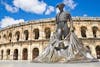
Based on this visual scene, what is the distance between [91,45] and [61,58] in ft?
66.7

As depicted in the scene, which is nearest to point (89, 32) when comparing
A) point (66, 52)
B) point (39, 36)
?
point (39, 36)

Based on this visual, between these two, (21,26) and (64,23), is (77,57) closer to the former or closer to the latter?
(64,23)

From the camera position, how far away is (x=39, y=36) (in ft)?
→ 92.3

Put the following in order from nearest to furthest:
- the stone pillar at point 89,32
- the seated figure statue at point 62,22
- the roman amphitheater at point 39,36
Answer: the seated figure statue at point 62,22, the roman amphitheater at point 39,36, the stone pillar at point 89,32

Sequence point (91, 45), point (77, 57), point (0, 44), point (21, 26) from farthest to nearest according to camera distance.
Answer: point (0, 44), point (21, 26), point (91, 45), point (77, 57)

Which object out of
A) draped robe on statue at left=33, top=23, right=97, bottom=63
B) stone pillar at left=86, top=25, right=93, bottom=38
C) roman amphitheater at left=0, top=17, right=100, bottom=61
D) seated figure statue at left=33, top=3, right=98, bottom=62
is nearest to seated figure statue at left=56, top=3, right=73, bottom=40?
seated figure statue at left=33, top=3, right=98, bottom=62

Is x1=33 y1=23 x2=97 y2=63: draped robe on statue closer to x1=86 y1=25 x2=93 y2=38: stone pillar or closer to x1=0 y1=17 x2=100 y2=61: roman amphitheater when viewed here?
x1=0 y1=17 x2=100 y2=61: roman amphitheater

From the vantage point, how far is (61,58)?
6.88m

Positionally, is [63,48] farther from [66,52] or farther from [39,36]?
[39,36]

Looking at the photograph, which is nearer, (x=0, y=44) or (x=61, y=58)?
(x=61, y=58)

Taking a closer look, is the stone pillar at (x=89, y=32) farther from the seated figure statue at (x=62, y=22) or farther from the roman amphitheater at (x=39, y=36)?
the seated figure statue at (x=62, y=22)

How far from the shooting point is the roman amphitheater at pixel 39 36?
26.8 metres

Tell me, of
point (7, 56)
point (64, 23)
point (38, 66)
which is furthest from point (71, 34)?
point (7, 56)

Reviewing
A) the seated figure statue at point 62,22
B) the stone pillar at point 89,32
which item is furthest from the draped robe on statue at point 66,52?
the stone pillar at point 89,32
